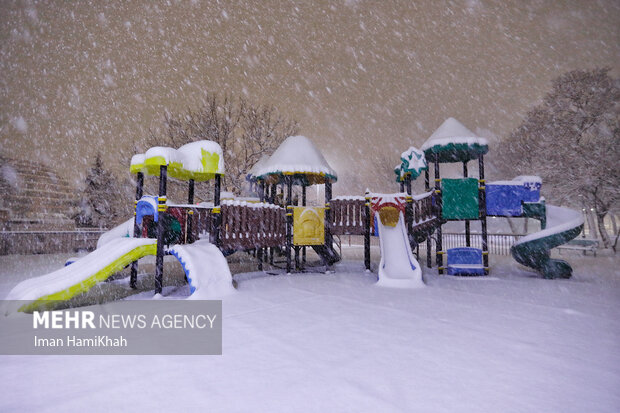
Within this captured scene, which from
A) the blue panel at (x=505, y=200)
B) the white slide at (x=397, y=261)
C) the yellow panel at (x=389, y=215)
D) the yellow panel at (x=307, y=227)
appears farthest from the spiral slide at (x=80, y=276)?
the blue panel at (x=505, y=200)

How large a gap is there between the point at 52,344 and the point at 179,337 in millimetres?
1436

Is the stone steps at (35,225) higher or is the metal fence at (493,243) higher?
the stone steps at (35,225)

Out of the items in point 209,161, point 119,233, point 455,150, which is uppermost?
point 455,150

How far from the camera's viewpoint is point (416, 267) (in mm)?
8273

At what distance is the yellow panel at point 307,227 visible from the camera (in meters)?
10.5

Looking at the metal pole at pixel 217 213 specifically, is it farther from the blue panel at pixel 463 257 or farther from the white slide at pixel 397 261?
the blue panel at pixel 463 257

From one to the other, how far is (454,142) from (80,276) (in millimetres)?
10280

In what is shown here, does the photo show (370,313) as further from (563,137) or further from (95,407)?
(563,137)

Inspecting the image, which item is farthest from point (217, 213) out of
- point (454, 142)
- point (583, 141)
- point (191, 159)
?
point (583, 141)

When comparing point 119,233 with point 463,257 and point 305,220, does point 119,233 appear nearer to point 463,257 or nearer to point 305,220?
point 305,220

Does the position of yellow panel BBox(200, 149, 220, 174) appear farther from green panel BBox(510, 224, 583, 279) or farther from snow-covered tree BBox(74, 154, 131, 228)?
snow-covered tree BBox(74, 154, 131, 228)

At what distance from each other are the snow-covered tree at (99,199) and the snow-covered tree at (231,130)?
50.4ft

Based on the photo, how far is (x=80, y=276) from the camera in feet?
18.8

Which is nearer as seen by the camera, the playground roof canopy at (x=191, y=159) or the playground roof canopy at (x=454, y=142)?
the playground roof canopy at (x=191, y=159)
